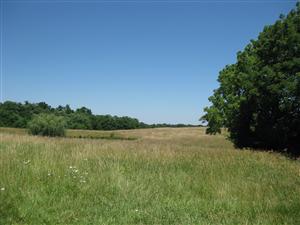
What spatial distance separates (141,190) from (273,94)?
2049 centimetres

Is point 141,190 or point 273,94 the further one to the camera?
point 273,94

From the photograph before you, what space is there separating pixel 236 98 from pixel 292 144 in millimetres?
9975

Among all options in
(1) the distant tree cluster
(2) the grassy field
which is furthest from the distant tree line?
(2) the grassy field

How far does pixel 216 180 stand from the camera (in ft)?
27.5

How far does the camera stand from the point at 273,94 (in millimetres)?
25656

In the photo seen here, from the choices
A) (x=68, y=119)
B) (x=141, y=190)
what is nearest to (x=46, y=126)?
(x=68, y=119)

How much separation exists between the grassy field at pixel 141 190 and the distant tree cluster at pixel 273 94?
1551 centimetres

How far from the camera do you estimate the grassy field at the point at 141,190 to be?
5832 mm

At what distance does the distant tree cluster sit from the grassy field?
1551 cm

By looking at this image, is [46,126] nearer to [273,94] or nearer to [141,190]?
[273,94]

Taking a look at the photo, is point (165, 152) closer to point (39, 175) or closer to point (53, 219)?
point (39, 175)

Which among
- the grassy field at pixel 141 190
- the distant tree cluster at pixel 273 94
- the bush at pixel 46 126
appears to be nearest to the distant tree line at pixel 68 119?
the bush at pixel 46 126

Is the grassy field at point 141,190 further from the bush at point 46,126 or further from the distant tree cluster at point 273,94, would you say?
the bush at point 46,126

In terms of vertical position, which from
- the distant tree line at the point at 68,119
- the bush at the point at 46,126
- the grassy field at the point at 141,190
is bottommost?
the grassy field at the point at 141,190
